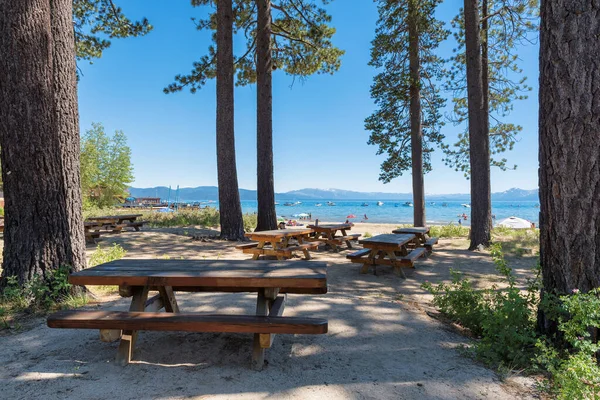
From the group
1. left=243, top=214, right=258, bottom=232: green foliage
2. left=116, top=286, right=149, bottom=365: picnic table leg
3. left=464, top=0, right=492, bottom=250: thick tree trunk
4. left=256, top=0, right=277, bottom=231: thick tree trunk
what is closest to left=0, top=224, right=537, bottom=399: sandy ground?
left=116, top=286, right=149, bottom=365: picnic table leg

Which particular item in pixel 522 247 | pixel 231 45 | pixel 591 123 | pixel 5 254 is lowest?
pixel 522 247

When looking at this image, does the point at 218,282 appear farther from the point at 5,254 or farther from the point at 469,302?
the point at 5,254

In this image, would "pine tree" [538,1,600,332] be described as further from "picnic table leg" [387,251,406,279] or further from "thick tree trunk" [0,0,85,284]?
"thick tree trunk" [0,0,85,284]

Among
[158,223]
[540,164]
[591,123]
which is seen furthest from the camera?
[158,223]

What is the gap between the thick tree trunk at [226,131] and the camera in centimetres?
964

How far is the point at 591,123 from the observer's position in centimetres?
253

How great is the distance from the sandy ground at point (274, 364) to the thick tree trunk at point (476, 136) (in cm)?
598

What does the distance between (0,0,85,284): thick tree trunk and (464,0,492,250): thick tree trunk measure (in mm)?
8979

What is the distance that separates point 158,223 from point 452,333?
47.4 ft

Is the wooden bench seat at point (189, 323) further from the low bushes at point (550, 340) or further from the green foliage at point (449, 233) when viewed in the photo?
the green foliage at point (449, 233)

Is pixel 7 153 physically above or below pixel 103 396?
above

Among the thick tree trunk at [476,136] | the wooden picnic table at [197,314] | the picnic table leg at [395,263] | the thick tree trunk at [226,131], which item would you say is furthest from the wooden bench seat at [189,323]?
the thick tree trunk at [476,136]

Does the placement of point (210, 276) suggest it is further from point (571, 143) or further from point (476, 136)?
point (476, 136)

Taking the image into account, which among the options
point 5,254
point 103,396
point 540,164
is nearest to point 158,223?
point 5,254
